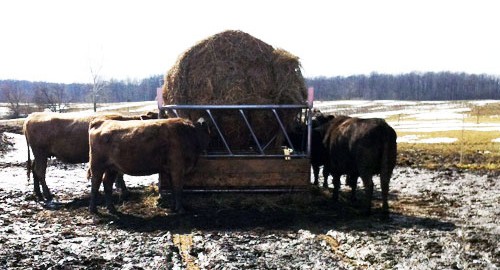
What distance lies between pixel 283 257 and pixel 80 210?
529 cm

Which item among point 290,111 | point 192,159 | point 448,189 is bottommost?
point 448,189

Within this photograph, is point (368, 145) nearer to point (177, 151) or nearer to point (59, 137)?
point (177, 151)

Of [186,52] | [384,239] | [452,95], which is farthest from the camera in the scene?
[452,95]

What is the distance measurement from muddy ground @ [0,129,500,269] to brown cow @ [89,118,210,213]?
75 cm

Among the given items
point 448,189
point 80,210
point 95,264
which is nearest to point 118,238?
point 95,264

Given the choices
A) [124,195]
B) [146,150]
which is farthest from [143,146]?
[124,195]

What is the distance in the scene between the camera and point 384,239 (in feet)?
24.5

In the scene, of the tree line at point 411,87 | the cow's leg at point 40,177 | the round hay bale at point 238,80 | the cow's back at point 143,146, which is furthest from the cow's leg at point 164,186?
the tree line at point 411,87

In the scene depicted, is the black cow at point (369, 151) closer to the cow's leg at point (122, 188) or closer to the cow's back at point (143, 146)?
the cow's back at point (143, 146)

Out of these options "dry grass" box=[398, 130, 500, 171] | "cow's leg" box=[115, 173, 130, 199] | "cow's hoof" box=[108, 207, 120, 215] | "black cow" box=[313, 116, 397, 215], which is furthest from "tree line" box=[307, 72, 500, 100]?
"cow's hoof" box=[108, 207, 120, 215]

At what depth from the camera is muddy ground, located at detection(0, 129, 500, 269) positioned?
21.6ft

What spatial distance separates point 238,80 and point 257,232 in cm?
442

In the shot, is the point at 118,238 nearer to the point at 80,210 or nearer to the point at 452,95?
the point at 80,210

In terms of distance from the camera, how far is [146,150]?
972cm
